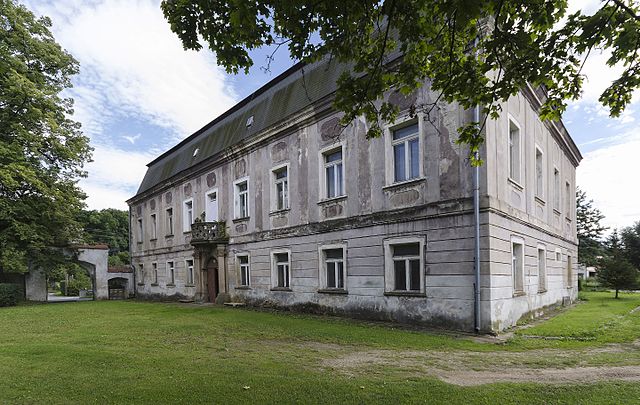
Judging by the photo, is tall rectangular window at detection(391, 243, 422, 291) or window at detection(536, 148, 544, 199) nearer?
tall rectangular window at detection(391, 243, 422, 291)

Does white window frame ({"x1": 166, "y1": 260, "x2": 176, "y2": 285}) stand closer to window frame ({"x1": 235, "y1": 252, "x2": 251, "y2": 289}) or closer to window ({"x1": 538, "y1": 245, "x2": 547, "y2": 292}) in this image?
window frame ({"x1": 235, "y1": 252, "x2": 251, "y2": 289})

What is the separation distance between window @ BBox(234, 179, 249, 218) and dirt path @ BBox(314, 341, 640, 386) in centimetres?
1225

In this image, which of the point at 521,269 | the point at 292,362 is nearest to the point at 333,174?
the point at 521,269

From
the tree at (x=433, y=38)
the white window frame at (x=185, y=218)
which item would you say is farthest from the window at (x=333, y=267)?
the white window frame at (x=185, y=218)

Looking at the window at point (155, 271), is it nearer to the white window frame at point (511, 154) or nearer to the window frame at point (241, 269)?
the window frame at point (241, 269)

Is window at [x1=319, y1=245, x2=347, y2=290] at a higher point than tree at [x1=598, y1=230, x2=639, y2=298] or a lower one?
higher

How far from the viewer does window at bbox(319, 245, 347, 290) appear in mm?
14344

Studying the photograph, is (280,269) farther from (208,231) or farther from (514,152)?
(514,152)

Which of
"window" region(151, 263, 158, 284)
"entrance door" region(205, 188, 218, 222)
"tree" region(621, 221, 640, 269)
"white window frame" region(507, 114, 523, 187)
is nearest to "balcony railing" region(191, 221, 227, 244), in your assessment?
"entrance door" region(205, 188, 218, 222)

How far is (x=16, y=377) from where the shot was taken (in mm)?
6207

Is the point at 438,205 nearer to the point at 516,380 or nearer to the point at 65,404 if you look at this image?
the point at 516,380

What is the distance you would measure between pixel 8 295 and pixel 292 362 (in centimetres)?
2385

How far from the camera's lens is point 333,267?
1480 centimetres

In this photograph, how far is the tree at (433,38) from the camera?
498 cm
